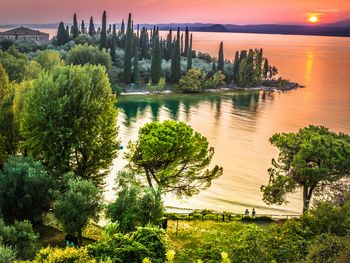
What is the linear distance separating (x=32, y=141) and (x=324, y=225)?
1770cm

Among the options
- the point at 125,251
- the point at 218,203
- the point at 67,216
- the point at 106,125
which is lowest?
the point at 218,203

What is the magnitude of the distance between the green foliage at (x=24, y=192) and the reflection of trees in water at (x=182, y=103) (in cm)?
3604

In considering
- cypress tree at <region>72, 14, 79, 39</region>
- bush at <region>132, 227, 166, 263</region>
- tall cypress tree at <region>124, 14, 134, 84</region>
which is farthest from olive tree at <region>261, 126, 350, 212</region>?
cypress tree at <region>72, 14, 79, 39</region>

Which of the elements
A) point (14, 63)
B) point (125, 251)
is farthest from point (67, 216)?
point (14, 63)

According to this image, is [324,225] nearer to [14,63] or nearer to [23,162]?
[23,162]

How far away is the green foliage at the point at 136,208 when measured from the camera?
19.5m

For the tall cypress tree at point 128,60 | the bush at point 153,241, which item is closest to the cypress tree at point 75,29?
the tall cypress tree at point 128,60

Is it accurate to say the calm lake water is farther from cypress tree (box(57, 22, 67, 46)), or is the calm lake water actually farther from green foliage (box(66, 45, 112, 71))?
cypress tree (box(57, 22, 67, 46))

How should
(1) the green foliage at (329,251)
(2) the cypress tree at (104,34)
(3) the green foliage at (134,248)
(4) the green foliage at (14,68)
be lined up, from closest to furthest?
1. (1) the green foliage at (329,251)
2. (3) the green foliage at (134,248)
3. (4) the green foliage at (14,68)
4. (2) the cypress tree at (104,34)

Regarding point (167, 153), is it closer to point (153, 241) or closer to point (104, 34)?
point (153, 241)

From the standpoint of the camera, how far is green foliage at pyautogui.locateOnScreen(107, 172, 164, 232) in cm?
1953

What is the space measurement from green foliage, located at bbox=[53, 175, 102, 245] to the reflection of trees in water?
38.3 meters

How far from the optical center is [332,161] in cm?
2491

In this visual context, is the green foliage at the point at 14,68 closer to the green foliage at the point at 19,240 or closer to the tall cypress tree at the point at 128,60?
the tall cypress tree at the point at 128,60
